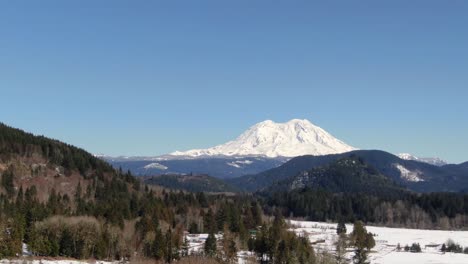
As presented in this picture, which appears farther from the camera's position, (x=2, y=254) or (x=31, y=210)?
(x=31, y=210)

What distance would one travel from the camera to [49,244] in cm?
15100

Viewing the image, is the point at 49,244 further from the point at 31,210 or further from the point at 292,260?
the point at 292,260

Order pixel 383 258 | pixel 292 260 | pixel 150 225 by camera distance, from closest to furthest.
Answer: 1. pixel 292 260
2. pixel 150 225
3. pixel 383 258

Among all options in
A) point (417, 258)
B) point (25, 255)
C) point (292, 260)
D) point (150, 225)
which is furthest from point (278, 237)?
point (25, 255)

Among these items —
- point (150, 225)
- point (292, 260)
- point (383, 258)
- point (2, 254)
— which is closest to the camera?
point (2, 254)

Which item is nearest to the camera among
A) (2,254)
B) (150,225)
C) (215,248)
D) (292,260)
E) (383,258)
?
(2,254)

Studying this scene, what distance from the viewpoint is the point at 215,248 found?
16212 centimetres

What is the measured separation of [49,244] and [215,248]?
46.6 meters

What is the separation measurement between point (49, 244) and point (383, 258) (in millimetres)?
110271

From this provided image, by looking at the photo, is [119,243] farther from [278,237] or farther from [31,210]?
[278,237]

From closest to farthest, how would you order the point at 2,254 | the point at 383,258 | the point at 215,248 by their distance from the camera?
1. the point at 2,254
2. the point at 215,248
3. the point at 383,258

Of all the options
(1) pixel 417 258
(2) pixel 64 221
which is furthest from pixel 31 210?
(1) pixel 417 258

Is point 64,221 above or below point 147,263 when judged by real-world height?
above

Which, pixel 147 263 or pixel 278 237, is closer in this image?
pixel 147 263
